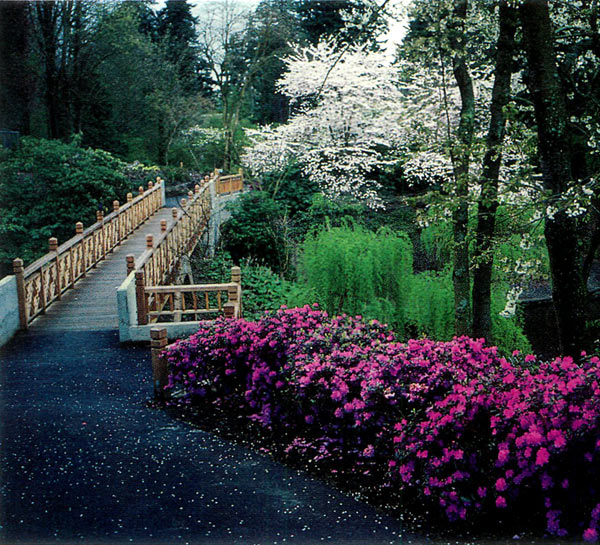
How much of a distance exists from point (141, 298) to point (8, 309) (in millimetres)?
2466

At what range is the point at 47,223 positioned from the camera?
69.1ft

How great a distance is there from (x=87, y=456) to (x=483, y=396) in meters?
3.58

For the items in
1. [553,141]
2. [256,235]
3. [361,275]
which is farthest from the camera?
[256,235]

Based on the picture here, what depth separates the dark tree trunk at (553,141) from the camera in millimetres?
5633

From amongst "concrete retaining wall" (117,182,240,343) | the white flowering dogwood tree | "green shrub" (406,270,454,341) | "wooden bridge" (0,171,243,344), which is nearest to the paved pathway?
"concrete retaining wall" (117,182,240,343)

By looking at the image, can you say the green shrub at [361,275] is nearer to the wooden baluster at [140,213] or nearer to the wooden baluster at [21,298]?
the wooden baluster at [21,298]

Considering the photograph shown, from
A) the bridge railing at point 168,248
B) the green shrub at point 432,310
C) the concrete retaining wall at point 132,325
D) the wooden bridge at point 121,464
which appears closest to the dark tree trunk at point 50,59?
the bridge railing at point 168,248

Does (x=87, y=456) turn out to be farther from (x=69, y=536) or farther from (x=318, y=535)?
(x=318, y=535)

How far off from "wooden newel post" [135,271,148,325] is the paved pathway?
2.33 meters

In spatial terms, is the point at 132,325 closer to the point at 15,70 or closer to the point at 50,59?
the point at 15,70

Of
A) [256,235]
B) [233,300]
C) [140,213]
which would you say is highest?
[140,213]

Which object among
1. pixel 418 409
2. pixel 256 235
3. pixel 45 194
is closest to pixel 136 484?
pixel 418 409

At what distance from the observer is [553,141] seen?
18.5 feet

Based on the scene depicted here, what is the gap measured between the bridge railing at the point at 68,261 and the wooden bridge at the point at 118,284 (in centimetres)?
2
